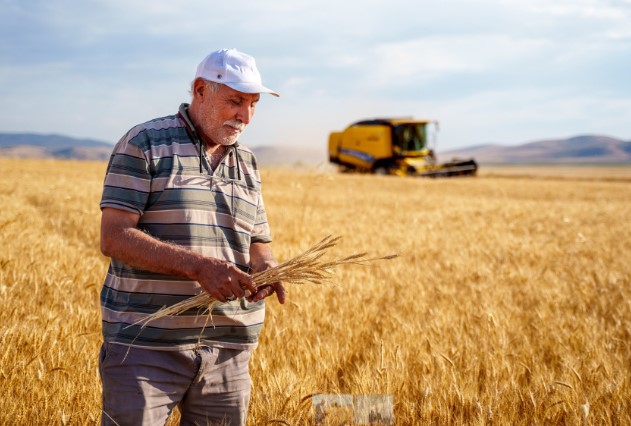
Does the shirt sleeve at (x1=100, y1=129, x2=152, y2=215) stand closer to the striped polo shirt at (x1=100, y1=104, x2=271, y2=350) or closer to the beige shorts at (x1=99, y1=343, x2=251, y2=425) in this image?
the striped polo shirt at (x1=100, y1=104, x2=271, y2=350)

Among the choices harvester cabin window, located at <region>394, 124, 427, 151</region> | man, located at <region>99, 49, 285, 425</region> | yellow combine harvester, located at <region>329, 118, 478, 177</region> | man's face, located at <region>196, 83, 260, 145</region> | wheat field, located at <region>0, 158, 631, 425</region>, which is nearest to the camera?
man, located at <region>99, 49, 285, 425</region>

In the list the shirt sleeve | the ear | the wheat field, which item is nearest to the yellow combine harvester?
the wheat field

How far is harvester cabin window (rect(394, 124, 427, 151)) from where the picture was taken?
108ft

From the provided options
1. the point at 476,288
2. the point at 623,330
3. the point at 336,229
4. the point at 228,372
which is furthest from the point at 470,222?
the point at 228,372

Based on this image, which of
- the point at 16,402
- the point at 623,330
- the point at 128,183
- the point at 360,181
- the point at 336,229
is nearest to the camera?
the point at 128,183

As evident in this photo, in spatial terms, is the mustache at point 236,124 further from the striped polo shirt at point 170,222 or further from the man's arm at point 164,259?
the man's arm at point 164,259

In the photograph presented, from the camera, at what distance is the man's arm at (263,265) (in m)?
2.18

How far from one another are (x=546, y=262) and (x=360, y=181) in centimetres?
1741

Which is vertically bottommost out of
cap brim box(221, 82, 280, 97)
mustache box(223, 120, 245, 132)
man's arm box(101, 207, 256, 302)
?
man's arm box(101, 207, 256, 302)

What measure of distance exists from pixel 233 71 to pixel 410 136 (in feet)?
104

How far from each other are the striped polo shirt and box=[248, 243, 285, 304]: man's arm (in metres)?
0.13

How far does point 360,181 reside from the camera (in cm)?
2459

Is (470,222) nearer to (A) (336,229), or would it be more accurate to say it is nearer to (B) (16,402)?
(A) (336,229)

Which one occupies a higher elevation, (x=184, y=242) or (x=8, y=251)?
(x=184, y=242)
